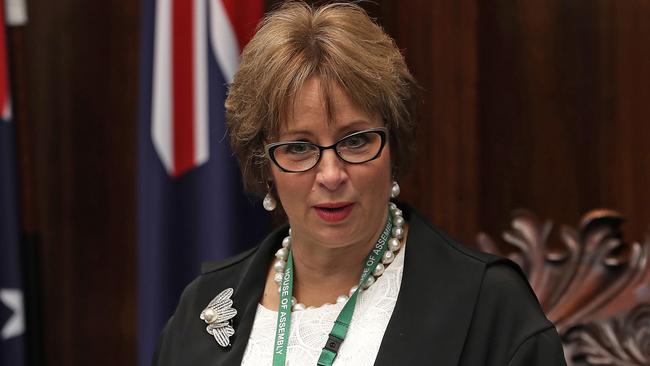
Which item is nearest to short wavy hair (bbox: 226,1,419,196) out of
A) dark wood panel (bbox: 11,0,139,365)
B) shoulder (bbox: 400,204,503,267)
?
shoulder (bbox: 400,204,503,267)

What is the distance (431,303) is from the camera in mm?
1846

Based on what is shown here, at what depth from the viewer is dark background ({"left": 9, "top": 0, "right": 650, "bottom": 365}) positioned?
2.61 m

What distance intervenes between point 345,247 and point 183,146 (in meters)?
1.07

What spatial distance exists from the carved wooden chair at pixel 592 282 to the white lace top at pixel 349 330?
0.81 m

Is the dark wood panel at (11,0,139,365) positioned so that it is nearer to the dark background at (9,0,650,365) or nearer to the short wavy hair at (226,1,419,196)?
the dark background at (9,0,650,365)

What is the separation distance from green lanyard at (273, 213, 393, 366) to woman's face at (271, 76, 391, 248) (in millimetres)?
65

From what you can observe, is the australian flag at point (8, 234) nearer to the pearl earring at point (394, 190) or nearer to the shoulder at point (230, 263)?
the shoulder at point (230, 263)

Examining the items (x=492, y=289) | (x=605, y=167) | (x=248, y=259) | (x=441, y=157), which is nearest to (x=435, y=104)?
(x=441, y=157)

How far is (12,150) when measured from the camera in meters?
2.98

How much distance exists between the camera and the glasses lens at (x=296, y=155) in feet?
6.03

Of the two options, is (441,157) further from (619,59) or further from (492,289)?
(492,289)

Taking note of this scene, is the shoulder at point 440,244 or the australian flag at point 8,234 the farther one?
the australian flag at point 8,234

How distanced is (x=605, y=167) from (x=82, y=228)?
59.9 inches

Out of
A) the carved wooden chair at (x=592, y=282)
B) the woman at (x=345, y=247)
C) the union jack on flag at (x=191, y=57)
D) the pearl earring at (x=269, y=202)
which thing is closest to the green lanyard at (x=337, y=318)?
the woman at (x=345, y=247)
